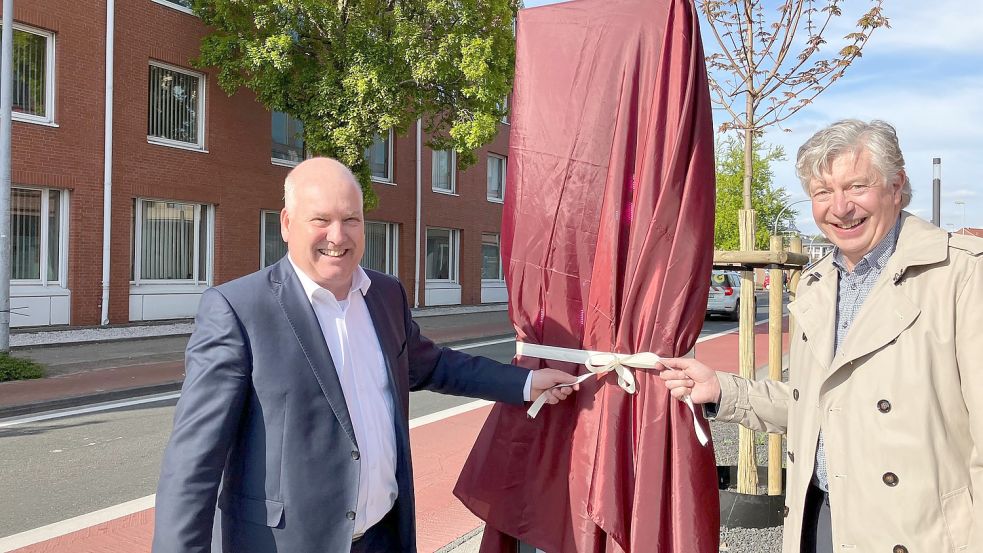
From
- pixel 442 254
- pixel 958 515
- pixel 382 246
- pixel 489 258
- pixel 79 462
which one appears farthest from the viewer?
pixel 489 258

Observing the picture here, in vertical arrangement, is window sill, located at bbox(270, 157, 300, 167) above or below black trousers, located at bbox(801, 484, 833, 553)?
above

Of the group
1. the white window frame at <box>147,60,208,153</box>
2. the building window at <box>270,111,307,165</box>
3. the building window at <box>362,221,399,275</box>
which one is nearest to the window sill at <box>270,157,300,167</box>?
the building window at <box>270,111,307,165</box>

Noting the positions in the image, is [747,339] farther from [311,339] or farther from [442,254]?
[442,254]

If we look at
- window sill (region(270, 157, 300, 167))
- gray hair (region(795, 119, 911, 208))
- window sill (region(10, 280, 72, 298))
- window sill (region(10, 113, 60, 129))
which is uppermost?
window sill (region(270, 157, 300, 167))

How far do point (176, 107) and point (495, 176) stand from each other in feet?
46.7

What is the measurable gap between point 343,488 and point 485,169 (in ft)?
83.9

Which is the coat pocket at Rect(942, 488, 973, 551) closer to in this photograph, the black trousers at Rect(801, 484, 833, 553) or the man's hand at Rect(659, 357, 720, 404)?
the black trousers at Rect(801, 484, 833, 553)

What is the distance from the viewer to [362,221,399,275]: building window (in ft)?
74.4

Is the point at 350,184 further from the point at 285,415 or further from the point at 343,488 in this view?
the point at 343,488

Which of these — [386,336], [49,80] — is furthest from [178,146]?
[386,336]

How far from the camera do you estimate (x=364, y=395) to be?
2.09 metres

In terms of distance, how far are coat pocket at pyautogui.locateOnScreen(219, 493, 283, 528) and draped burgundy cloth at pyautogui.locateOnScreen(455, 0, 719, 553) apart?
0.67 meters

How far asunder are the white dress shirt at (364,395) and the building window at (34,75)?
13916 mm

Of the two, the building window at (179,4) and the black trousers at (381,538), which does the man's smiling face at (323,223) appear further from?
the building window at (179,4)
